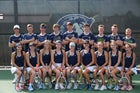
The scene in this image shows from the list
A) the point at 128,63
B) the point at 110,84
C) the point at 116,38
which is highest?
the point at 116,38

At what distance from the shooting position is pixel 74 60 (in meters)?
8.42

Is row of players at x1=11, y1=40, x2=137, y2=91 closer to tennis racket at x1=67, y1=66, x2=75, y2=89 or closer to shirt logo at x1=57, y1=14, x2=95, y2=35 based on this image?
tennis racket at x1=67, y1=66, x2=75, y2=89

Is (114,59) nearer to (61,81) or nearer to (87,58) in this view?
(87,58)

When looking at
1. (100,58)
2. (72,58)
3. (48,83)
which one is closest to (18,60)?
(48,83)

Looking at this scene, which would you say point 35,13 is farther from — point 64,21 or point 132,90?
point 132,90

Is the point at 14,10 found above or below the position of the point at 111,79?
above

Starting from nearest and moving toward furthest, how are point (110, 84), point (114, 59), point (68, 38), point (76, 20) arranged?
1. point (110, 84)
2. point (114, 59)
3. point (68, 38)
4. point (76, 20)

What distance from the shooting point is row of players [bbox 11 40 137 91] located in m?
8.25

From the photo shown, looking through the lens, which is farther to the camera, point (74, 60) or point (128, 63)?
point (74, 60)

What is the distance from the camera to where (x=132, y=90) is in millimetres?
8141

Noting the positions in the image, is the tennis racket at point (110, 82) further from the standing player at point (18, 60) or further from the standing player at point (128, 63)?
the standing player at point (18, 60)

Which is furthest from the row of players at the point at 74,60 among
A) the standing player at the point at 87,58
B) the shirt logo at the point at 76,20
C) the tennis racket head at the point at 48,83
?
the shirt logo at the point at 76,20

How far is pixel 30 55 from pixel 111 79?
5.80 ft

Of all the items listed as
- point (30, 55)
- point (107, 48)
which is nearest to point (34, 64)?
point (30, 55)
